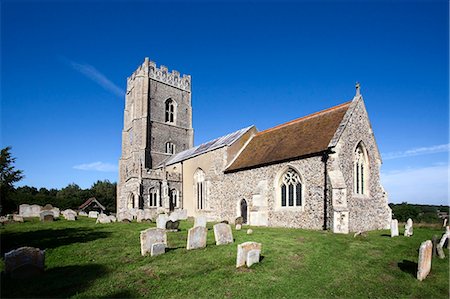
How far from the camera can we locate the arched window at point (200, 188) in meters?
26.4

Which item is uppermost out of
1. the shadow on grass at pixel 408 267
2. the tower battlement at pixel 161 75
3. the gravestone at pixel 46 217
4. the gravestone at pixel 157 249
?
the tower battlement at pixel 161 75

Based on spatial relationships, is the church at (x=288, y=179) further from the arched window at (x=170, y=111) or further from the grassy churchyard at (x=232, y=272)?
the arched window at (x=170, y=111)

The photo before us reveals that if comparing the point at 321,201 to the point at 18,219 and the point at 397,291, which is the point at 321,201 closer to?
the point at 397,291

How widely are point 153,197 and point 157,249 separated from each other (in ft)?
63.2

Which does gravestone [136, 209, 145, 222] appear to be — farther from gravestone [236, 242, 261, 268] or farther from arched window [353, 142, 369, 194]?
gravestone [236, 242, 261, 268]

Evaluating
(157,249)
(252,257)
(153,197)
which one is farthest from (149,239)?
(153,197)

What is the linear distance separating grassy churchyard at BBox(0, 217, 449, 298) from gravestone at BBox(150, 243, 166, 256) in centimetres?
24

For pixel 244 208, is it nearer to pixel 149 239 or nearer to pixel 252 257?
pixel 149 239

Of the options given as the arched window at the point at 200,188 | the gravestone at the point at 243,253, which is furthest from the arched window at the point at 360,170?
the arched window at the point at 200,188

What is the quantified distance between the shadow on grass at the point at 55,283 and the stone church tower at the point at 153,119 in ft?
79.3

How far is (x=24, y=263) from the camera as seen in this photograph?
734 cm

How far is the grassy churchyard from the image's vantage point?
6496 millimetres

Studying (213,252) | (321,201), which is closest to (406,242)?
(321,201)

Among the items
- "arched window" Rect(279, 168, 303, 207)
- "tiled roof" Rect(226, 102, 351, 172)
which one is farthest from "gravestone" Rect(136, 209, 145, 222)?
"arched window" Rect(279, 168, 303, 207)
